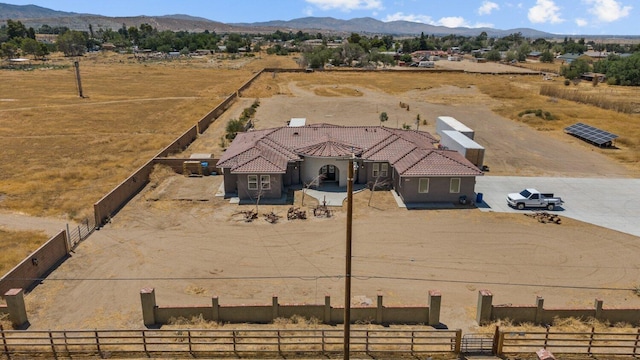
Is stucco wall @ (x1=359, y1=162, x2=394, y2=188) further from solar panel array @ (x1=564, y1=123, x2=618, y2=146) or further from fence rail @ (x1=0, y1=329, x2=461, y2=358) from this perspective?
solar panel array @ (x1=564, y1=123, x2=618, y2=146)

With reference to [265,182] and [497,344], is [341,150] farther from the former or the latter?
[497,344]

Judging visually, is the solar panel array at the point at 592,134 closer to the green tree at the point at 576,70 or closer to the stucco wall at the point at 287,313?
the stucco wall at the point at 287,313

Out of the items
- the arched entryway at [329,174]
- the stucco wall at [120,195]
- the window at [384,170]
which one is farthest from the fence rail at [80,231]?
the window at [384,170]

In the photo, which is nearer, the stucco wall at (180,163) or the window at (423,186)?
the window at (423,186)

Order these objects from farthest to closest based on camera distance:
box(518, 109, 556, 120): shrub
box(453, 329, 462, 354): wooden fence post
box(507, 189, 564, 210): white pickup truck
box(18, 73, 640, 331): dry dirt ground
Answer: box(518, 109, 556, 120): shrub → box(507, 189, 564, 210): white pickup truck → box(18, 73, 640, 331): dry dirt ground → box(453, 329, 462, 354): wooden fence post

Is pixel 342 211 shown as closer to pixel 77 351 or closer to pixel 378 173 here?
pixel 378 173

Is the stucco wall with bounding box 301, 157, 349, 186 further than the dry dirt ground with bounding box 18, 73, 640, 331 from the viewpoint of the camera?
Yes

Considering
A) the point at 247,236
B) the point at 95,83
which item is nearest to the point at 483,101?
the point at 247,236

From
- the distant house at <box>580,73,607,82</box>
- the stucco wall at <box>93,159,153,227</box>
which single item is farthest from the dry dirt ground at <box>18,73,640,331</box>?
the distant house at <box>580,73,607,82</box>
